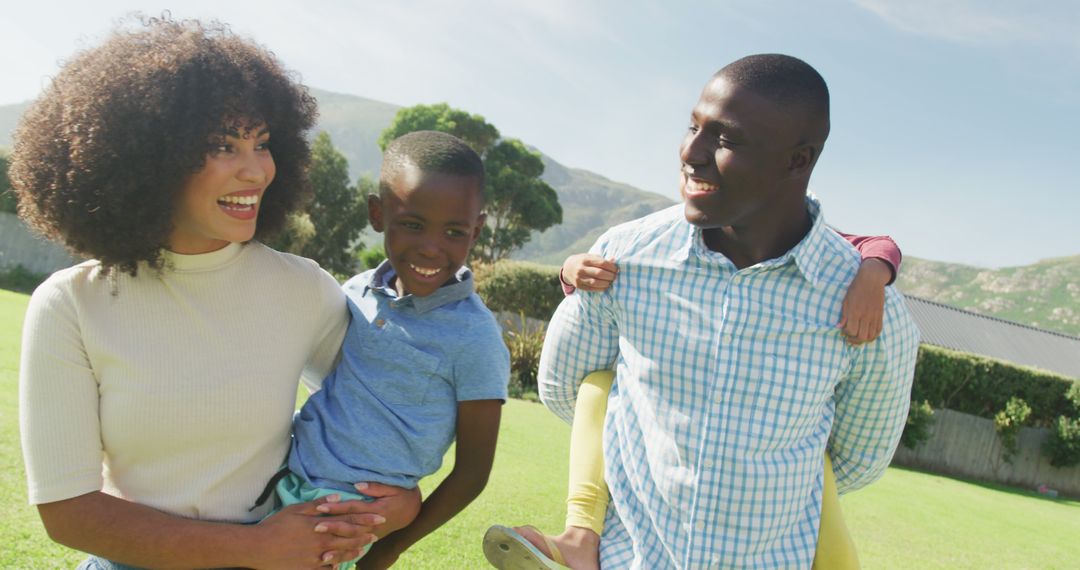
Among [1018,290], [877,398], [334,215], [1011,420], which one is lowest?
[1011,420]

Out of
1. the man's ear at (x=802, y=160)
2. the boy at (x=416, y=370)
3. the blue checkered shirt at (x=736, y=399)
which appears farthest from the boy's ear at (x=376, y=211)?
the man's ear at (x=802, y=160)

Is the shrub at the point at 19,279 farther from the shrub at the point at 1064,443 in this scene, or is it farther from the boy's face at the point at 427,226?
the shrub at the point at 1064,443

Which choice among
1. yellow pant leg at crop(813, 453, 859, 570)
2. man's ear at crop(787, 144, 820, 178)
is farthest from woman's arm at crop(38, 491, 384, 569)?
man's ear at crop(787, 144, 820, 178)

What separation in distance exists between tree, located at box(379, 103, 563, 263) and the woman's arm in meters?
40.6

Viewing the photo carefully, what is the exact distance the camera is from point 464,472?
7.06 feet

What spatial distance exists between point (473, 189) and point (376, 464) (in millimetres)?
754

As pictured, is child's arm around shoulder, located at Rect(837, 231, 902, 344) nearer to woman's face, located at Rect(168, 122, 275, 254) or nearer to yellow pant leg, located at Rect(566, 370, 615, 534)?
yellow pant leg, located at Rect(566, 370, 615, 534)

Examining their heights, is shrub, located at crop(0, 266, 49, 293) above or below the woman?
below

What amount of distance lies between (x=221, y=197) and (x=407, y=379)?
621 mm

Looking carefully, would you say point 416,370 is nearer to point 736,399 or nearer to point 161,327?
point 161,327

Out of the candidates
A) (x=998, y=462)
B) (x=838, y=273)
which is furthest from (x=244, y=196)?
(x=998, y=462)

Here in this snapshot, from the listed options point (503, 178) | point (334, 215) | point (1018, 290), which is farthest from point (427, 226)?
point (1018, 290)

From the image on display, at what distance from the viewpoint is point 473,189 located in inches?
88.4

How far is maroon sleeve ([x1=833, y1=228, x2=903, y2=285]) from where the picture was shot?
2123 millimetres
